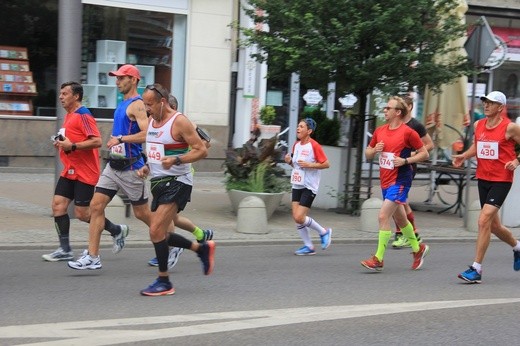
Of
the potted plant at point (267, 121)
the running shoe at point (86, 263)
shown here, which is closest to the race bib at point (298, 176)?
the running shoe at point (86, 263)

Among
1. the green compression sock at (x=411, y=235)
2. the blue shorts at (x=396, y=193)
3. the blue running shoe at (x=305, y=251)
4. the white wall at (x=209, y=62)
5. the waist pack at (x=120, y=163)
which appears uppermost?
the white wall at (x=209, y=62)

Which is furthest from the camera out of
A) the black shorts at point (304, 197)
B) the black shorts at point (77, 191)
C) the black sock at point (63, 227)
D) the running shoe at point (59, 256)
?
the black shorts at point (304, 197)

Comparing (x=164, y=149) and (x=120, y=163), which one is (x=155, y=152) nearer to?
(x=164, y=149)

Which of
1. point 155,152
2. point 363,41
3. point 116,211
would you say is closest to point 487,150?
point 155,152

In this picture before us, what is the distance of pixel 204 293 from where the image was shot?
7.69m

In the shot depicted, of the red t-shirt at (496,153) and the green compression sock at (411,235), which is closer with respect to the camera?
the red t-shirt at (496,153)

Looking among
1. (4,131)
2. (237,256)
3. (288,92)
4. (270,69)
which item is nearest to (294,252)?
(237,256)

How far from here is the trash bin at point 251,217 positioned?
11.4 m

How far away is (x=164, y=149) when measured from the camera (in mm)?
7379

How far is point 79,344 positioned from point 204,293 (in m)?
2.13

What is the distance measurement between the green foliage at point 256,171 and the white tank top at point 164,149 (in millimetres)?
5180

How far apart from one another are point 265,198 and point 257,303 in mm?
5239

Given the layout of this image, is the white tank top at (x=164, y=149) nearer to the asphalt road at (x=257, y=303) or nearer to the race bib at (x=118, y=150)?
the race bib at (x=118, y=150)

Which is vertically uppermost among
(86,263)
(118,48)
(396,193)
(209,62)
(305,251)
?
(118,48)
